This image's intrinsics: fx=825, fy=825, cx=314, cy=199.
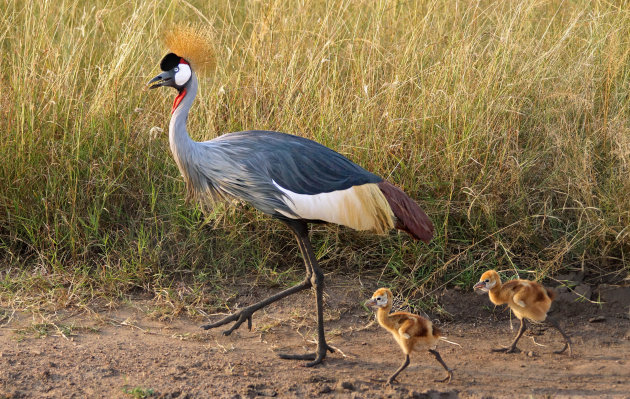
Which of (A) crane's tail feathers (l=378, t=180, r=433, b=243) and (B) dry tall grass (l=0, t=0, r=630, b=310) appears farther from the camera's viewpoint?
(B) dry tall grass (l=0, t=0, r=630, b=310)

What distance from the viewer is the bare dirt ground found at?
11.6 feet

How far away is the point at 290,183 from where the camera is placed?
384cm

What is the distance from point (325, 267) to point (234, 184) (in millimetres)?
939

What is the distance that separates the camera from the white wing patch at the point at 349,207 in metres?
3.80

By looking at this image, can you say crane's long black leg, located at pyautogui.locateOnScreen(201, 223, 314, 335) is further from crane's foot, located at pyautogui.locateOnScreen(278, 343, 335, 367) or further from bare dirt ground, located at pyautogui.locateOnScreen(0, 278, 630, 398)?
crane's foot, located at pyautogui.locateOnScreen(278, 343, 335, 367)

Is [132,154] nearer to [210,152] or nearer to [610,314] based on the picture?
[210,152]

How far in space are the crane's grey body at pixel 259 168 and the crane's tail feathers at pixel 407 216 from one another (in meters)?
0.09

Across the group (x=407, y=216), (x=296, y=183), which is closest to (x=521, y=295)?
(x=407, y=216)

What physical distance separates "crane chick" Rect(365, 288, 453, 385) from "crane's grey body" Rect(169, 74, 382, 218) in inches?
22.4

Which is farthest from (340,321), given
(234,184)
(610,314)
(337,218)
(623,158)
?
(623,158)

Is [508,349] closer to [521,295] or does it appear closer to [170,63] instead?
[521,295]

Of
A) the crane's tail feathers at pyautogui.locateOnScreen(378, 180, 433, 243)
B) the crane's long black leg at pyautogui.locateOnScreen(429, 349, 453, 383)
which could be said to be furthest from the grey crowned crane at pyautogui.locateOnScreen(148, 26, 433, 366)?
the crane's long black leg at pyautogui.locateOnScreen(429, 349, 453, 383)

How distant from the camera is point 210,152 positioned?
12.7 ft

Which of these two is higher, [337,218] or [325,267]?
[337,218]
